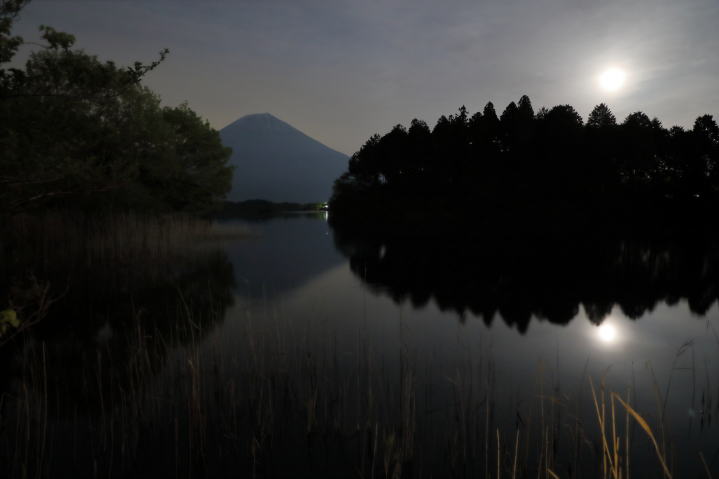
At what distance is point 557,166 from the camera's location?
2122 inches

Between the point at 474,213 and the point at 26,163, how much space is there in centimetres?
5007

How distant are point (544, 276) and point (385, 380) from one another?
1483 cm

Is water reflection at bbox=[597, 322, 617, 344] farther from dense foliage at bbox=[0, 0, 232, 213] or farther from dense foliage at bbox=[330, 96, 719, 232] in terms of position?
dense foliage at bbox=[330, 96, 719, 232]

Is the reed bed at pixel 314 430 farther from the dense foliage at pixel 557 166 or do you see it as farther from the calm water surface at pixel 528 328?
the dense foliage at pixel 557 166

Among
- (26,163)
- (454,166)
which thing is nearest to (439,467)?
(26,163)

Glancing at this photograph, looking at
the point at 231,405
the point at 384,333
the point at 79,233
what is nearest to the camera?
the point at 231,405

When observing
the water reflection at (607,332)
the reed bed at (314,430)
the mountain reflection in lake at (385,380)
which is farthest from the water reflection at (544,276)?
the reed bed at (314,430)

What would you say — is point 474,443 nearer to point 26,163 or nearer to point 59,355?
point 59,355

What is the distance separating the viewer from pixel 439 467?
4973 millimetres

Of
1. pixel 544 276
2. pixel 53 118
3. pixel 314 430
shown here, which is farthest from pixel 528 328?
pixel 53 118

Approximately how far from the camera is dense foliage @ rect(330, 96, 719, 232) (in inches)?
2034

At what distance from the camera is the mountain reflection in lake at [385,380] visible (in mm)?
5121

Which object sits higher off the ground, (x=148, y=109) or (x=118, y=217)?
(x=148, y=109)

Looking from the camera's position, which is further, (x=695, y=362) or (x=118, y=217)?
(x=118, y=217)
